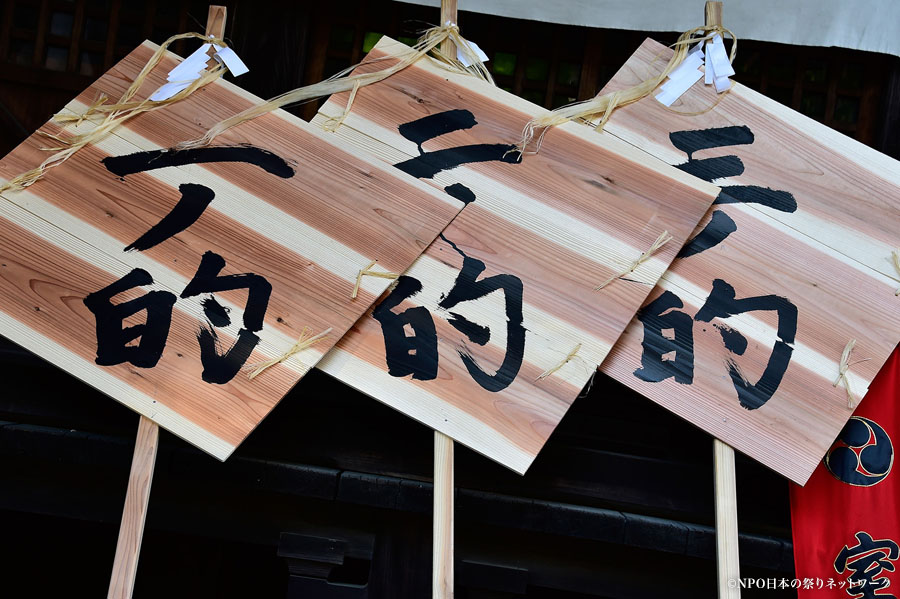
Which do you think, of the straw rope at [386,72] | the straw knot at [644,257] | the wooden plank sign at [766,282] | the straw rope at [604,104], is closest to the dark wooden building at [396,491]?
the wooden plank sign at [766,282]

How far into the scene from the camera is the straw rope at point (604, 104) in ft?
8.79

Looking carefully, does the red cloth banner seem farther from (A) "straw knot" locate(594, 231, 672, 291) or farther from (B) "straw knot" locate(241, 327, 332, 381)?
(B) "straw knot" locate(241, 327, 332, 381)

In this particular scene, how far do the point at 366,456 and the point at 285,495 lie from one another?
44cm

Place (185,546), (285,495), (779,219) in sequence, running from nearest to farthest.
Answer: (779,219) < (285,495) < (185,546)

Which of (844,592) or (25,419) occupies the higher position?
(25,419)

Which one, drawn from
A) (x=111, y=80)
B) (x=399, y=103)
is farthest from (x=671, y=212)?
(x=111, y=80)

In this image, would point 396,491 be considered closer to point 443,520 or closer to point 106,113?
point 443,520

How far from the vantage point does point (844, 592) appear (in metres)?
2.49

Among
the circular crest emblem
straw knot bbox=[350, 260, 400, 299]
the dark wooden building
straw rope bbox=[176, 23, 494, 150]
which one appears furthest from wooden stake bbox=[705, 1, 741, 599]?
straw rope bbox=[176, 23, 494, 150]

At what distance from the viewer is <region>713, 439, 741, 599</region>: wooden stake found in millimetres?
2260

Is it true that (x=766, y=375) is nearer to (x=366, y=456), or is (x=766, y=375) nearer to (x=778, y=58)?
(x=366, y=456)

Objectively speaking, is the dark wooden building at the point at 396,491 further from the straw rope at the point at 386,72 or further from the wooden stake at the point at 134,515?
the straw rope at the point at 386,72

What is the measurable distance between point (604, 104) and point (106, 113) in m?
1.98

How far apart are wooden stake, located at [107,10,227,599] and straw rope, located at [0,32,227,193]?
1062 millimetres
